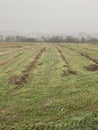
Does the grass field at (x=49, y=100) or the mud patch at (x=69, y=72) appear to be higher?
the mud patch at (x=69, y=72)

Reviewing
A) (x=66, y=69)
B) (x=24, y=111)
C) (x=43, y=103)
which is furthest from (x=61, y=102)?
(x=66, y=69)

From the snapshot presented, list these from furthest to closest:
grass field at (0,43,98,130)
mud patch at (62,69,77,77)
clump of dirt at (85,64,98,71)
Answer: clump of dirt at (85,64,98,71) < mud patch at (62,69,77,77) < grass field at (0,43,98,130)

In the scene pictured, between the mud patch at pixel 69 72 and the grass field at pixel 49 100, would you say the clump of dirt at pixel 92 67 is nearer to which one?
the grass field at pixel 49 100

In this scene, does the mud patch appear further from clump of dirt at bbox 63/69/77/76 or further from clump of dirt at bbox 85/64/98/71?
clump of dirt at bbox 85/64/98/71

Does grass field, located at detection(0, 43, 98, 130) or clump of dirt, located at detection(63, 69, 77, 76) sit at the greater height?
clump of dirt, located at detection(63, 69, 77, 76)

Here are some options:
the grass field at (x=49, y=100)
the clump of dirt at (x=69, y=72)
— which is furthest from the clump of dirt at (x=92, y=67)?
the clump of dirt at (x=69, y=72)

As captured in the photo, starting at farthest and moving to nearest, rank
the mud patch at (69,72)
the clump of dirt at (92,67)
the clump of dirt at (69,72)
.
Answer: the clump of dirt at (92,67) → the clump of dirt at (69,72) → the mud patch at (69,72)

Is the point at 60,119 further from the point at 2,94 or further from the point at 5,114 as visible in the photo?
the point at 2,94

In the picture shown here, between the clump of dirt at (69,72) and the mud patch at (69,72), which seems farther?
the clump of dirt at (69,72)

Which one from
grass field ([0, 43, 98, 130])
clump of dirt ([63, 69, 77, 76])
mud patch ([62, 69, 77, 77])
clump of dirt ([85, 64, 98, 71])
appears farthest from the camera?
clump of dirt ([85, 64, 98, 71])

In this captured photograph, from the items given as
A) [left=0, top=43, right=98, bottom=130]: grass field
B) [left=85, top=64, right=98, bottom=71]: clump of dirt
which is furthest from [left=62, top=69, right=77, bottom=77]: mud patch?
[left=85, top=64, right=98, bottom=71]: clump of dirt

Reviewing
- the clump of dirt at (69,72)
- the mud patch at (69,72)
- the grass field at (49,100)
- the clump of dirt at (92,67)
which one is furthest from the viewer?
the clump of dirt at (92,67)

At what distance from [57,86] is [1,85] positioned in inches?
180

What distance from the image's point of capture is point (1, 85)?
877 inches
